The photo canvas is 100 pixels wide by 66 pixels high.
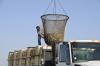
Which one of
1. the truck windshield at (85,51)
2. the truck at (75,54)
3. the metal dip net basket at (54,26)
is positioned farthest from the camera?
the metal dip net basket at (54,26)

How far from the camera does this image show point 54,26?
11773 millimetres

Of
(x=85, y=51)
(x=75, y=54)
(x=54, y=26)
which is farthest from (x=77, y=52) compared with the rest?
(x=54, y=26)

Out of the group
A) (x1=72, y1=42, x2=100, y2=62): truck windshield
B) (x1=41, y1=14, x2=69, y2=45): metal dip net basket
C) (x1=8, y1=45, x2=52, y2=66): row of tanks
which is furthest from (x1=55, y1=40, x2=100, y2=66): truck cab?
(x1=41, y1=14, x2=69, y2=45): metal dip net basket

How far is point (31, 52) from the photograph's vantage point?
41.6ft

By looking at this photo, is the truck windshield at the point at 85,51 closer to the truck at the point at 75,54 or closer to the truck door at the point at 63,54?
the truck at the point at 75,54

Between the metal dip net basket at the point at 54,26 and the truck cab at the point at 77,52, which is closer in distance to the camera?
the truck cab at the point at 77,52

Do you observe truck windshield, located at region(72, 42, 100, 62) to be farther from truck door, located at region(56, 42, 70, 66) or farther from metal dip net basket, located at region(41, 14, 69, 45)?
Result: metal dip net basket, located at region(41, 14, 69, 45)

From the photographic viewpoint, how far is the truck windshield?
997 centimetres

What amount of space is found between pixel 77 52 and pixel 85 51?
274 millimetres

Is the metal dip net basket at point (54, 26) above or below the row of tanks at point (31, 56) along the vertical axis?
above

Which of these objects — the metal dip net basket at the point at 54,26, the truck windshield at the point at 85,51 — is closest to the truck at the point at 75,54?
the truck windshield at the point at 85,51

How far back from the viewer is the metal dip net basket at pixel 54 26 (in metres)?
11.7

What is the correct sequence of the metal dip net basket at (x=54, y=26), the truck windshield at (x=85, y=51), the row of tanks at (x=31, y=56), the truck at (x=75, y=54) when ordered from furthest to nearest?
the metal dip net basket at (x=54, y=26) < the row of tanks at (x=31, y=56) < the truck windshield at (x=85, y=51) < the truck at (x=75, y=54)

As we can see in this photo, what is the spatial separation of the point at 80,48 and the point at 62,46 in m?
0.56
